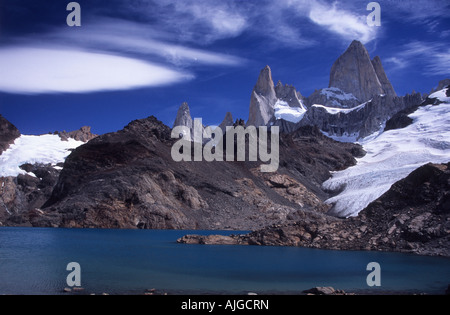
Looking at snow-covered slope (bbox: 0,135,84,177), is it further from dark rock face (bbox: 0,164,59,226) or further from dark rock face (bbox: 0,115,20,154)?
dark rock face (bbox: 0,164,59,226)

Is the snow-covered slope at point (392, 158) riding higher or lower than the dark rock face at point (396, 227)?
higher

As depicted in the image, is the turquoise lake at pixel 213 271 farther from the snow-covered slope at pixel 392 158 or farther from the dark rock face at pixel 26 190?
the dark rock face at pixel 26 190

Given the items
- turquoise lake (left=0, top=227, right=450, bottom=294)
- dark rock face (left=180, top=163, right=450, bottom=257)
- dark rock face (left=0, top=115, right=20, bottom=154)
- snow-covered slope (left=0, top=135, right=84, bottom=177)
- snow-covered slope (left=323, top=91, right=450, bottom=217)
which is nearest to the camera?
turquoise lake (left=0, top=227, right=450, bottom=294)

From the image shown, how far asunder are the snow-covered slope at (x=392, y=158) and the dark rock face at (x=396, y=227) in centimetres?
5190

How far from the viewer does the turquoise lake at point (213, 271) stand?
22156mm

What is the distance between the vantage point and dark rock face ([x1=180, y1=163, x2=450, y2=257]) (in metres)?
39.9

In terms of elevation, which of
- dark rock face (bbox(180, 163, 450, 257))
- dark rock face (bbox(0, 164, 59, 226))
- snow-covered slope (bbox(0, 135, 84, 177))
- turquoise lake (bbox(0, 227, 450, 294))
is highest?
snow-covered slope (bbox(0, 135, 84, 177))

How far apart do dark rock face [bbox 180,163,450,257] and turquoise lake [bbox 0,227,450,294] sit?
2.02 meters

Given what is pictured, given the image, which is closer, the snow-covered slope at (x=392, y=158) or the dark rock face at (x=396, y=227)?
the dark rock face at (x=396, y=227)

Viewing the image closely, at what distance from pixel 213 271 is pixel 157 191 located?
60741 millimetres

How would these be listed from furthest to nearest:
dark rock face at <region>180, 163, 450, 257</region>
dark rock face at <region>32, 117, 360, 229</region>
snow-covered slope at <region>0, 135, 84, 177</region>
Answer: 1. snow-covered slope at <region>0, 135, 84, 177</region>
2. dark rock face at <region>32, 117, 360, 229</region>
3. dark rock face at <region>180, 163, 450, 257</region>

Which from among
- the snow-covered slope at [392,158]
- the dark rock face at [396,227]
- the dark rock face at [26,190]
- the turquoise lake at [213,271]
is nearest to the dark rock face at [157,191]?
the snow-covered slope at [392,158]

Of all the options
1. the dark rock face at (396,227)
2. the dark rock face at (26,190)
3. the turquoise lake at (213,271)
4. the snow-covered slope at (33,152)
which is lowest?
the turquoise lake at (213,271)

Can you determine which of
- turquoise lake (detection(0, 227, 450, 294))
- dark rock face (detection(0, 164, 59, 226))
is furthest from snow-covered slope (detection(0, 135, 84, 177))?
turquoise lake (detection(0, 227, 450, 294))
